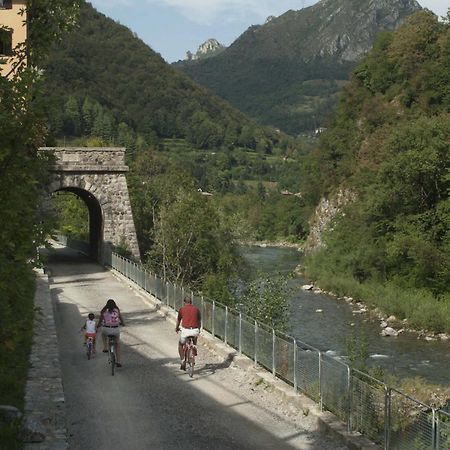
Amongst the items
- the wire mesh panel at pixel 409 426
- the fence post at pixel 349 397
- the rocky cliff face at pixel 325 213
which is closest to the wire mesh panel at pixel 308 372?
the fence post at pixel 349 397

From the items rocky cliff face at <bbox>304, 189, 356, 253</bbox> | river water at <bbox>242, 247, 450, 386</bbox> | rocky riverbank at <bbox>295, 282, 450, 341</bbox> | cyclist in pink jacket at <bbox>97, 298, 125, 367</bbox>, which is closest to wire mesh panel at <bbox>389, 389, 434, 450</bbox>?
cyclist in pink jacket at <bbox>97, 298, 125, 367</bbox>

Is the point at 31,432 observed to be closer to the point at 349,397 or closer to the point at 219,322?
the point at 349,397

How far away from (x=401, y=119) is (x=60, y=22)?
55.3 metres

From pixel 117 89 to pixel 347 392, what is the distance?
169046 millimetres

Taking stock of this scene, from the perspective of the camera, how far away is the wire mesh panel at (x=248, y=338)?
1438 cm

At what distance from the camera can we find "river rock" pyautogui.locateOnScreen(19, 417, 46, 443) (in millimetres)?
8531

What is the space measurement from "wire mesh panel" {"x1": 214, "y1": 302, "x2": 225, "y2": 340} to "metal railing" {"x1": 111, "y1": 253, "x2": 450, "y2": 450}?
192 mm

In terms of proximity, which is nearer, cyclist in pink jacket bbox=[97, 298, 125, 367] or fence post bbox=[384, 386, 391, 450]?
fence post bbox=[384, 386, 391, 450]

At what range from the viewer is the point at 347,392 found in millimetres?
10211

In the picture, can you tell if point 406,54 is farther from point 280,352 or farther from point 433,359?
point 280,352

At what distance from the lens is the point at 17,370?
11773 mm

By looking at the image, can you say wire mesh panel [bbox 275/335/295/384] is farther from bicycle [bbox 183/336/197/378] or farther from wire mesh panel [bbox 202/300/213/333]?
wire mesh panel [bbox 202/300/213/333]

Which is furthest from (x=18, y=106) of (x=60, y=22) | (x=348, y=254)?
(x=348, y=254)

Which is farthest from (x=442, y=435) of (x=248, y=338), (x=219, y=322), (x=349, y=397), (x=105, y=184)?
(x=105, y=184)
